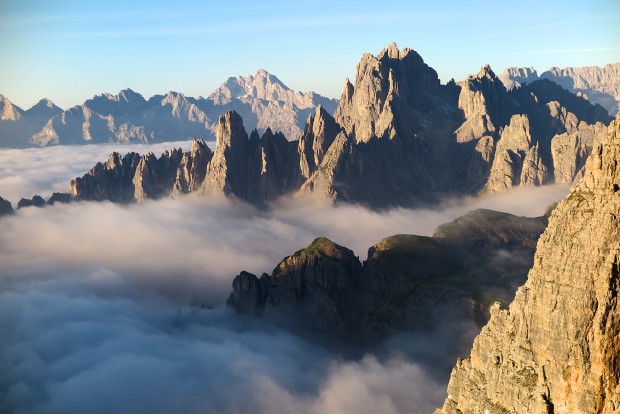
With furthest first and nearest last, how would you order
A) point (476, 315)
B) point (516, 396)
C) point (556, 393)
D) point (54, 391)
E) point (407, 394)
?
1. point (476, 315)
2. point (54, 391)
3. point (407, 394)
4. point (516, 396)
5. point (556, 393)

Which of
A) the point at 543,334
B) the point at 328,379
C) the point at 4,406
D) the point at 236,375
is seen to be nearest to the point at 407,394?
the point at 328,379

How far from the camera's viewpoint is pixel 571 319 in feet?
242

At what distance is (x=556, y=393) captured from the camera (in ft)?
245

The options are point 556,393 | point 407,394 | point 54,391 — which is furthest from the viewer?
point 54,391

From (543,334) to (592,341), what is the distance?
705 centimetres

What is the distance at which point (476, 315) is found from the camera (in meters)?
199

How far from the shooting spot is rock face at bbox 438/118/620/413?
70500mm

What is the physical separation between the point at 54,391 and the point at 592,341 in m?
169

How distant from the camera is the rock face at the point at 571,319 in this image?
231 feet

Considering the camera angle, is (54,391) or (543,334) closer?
(543,334)

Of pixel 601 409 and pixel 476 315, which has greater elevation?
pixel 601 409

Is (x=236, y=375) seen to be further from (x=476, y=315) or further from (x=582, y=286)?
(x=582, y=286)

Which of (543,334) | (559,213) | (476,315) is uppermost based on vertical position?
(559,213)

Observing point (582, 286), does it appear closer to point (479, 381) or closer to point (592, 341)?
point (592, 341)
